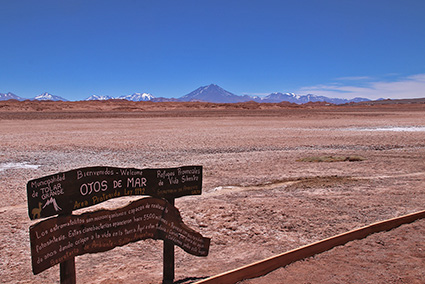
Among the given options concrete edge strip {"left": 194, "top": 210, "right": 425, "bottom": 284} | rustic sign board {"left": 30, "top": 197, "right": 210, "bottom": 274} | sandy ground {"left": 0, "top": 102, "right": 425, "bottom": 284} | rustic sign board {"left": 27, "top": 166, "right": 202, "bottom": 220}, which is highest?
rustic sign board {"left": 27, "top": 166, "right": 202, "bottom": 220}

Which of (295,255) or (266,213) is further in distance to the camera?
(266,213)

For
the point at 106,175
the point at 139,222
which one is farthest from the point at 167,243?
the point at 106,175

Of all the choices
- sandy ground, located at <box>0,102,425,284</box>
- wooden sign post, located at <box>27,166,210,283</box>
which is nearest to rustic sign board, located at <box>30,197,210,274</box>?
wooden sign post, located at <box>27,166,210,283</box>

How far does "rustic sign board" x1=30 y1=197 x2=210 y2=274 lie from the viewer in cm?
Result: 290

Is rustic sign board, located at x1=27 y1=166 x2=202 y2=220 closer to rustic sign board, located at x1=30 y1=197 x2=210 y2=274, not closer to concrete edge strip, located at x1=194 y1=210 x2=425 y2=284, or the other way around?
rustic sign board, located at x1=30 y1=197 x2=210 y2=274

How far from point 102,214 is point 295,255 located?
7.88 feet

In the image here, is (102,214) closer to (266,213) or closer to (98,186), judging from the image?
(98,186)

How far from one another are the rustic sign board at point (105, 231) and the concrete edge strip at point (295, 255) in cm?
52

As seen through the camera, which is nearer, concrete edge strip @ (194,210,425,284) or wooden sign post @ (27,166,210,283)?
wooden sign post @ (27,166,210,283)

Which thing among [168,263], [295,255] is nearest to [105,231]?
[168,263]

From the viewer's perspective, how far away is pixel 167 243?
395 cm

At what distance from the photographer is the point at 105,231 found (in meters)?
3.33

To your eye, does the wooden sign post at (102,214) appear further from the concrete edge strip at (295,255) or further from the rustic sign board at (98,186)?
the concrete edge strip at (295,255)

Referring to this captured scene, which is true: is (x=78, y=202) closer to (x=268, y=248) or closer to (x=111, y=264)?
(x=111, y=264)
